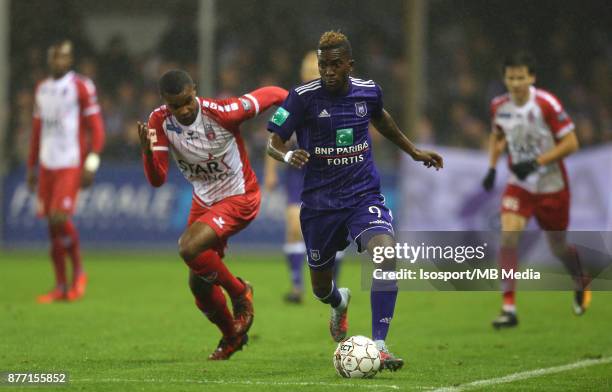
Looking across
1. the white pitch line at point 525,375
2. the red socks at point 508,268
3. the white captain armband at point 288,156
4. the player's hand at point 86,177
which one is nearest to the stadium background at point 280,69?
the player's hand at point 86,177

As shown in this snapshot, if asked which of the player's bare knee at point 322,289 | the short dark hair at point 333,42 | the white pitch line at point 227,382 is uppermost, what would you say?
the short dark hair at point 333,42

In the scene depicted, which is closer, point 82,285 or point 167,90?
point 167,90

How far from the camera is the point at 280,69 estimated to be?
62.0 feet

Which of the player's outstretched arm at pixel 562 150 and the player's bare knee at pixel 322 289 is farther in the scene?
the player's outstretched arm at pixel 562 150

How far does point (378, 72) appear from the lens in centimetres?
1873

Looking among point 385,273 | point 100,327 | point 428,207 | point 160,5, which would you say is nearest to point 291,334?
point 100,327

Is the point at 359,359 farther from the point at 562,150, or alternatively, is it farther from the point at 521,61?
the point at 521,61

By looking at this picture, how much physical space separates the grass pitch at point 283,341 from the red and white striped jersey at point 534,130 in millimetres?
1263

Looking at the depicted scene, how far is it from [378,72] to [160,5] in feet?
11.9

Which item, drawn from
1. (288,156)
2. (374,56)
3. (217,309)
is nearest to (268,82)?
(374,56)

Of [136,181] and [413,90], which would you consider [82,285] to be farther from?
[413,90]

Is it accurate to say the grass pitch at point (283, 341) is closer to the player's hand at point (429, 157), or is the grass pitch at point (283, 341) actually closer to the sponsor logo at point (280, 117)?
the player's hand at point (429, 157)

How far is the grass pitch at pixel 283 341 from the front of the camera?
286 inches

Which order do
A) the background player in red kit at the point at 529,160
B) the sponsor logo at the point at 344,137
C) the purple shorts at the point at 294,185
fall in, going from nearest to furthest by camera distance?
the sponsor logo at the point at 344,137, the background player in red kit at the point at 529,160, the purple shorts at the point at 294,185
